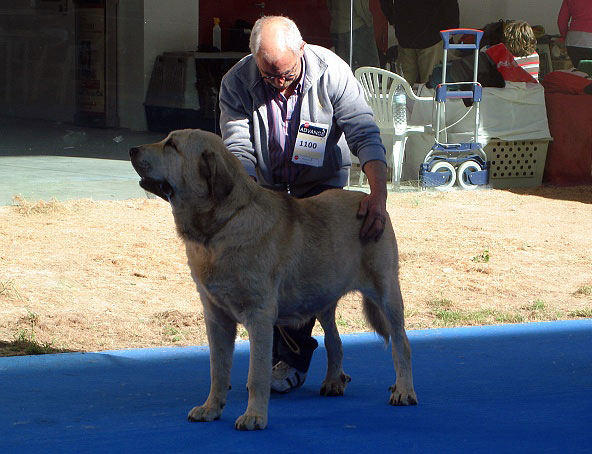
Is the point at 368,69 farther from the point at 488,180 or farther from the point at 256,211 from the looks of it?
the point at 256,211

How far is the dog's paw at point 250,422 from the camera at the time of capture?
11.7 feet

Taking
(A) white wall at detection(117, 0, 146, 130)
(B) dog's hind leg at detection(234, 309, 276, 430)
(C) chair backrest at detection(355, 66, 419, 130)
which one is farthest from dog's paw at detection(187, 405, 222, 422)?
(C) chair backrest at detection(355, 66, 419, 130)

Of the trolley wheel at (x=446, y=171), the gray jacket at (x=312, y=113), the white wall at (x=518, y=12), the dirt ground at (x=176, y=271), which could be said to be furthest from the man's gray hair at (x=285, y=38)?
the white wall at (x=518, y=12)

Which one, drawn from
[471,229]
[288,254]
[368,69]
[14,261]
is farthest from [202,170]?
[368,69]

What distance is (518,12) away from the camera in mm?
12609

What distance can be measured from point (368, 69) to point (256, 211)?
7.56 meters

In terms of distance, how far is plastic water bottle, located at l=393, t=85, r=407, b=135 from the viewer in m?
10.7

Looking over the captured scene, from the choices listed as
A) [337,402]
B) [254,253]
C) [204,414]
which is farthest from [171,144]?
[337,402]

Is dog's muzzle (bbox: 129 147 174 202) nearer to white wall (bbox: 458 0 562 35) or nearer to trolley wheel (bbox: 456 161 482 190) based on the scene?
trolley wheel (bbox: 456 161 482 190)

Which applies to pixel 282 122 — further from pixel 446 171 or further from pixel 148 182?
pixel 446 171

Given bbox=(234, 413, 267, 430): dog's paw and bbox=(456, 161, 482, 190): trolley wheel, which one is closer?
bbox=(234, 413, 267, 430): dog's paw

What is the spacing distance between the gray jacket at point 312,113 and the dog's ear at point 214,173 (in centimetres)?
70

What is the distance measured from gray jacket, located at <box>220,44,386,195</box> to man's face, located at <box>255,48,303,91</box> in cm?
11

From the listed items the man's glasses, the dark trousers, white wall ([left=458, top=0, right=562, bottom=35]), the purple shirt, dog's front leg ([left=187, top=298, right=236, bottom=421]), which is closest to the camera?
dog's front leg ([left=187, top=298, right=236, bottom=421])
